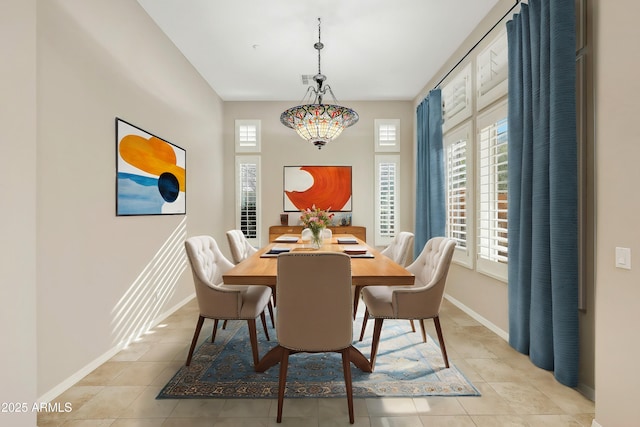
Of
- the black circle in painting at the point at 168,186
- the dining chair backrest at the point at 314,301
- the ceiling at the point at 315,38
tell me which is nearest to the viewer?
the dining chair backrest at the point at 314,301

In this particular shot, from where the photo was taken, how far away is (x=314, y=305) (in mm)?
1750

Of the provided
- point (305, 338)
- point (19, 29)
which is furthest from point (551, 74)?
point (19, 29)

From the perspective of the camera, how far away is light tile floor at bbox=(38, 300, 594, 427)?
1.77m

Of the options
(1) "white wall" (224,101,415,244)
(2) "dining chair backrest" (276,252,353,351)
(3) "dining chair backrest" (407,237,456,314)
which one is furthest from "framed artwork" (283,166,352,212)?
(2) "dining chair backrest" (276,252,353,351)

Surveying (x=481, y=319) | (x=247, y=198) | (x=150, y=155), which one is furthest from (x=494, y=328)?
(x=247, y=198)

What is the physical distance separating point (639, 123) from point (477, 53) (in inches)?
92.4

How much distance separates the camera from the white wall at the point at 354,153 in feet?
18.3

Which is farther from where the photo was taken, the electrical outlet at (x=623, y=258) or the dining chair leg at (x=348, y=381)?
the dining chair leg at (x=348, y=381)

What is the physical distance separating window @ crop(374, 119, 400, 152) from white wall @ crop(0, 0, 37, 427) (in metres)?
4.67

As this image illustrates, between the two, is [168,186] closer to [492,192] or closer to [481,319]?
[492,192]

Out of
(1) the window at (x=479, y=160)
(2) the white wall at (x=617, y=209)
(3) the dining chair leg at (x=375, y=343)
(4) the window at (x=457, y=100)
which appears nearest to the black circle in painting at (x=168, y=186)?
(3) the dining chair leg at (x=375, y=343)

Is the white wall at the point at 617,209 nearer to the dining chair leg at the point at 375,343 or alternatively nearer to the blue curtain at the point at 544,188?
the blue curtain at the point at 544,188

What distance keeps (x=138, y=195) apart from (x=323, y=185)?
3.14m

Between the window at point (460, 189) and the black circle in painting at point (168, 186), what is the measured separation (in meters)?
3.32
